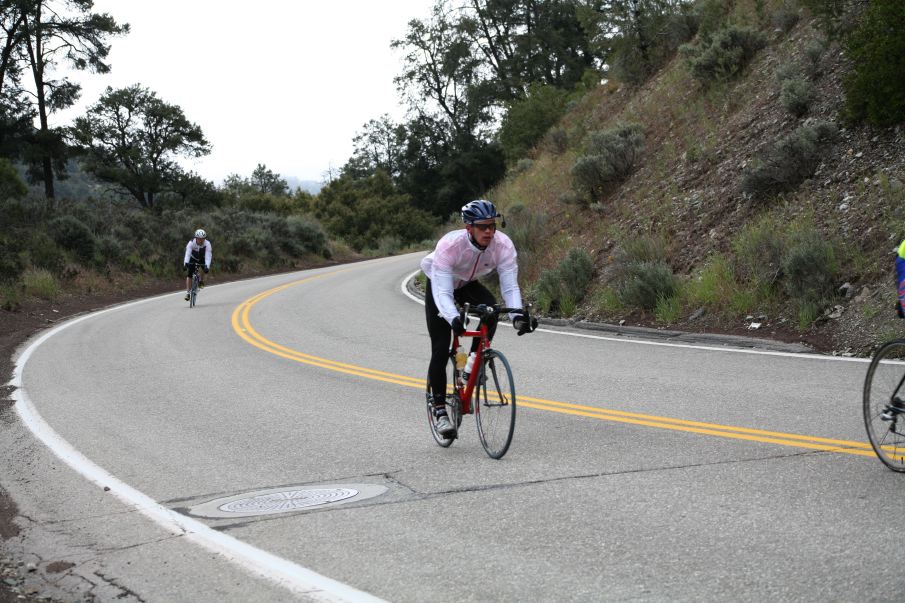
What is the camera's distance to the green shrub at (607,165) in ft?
71.9

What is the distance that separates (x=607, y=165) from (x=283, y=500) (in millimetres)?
17123

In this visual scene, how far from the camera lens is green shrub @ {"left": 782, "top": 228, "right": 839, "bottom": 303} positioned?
40.4ft

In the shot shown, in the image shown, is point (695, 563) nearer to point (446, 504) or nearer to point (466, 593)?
point (466, 593)

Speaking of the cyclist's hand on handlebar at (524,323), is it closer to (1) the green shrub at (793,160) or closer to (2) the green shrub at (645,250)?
(2) the green shrub at (645,250)

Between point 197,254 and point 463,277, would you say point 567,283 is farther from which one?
point 197,254

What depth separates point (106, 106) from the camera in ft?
168

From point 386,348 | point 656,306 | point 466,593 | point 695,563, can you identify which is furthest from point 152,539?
point 656,306

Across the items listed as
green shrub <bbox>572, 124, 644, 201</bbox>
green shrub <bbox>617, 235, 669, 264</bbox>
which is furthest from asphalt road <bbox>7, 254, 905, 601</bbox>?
green shrub <bbox>572, 124, 644, 201</bbox>

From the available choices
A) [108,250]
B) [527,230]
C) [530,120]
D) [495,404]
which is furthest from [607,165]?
[530,120]

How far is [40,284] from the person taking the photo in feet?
85.3

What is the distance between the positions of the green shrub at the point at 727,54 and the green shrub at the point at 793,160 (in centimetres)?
685

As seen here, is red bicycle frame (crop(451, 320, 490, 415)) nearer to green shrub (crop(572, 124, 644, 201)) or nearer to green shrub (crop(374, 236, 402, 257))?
green shrub (crop(572, 124, 644, 201))

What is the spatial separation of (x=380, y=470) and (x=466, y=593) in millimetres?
2651

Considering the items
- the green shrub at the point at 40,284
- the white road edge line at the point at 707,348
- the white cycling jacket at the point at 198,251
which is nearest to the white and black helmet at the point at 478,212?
the white road edge line at the point at 707,348
